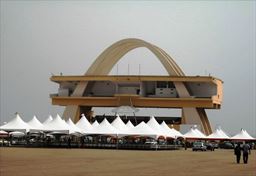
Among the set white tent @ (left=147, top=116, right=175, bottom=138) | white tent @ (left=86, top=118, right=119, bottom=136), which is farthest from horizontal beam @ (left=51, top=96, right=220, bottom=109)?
white tent @ (left=86, top=118, right=119, bottom=136)

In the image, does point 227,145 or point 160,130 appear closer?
point 160,130

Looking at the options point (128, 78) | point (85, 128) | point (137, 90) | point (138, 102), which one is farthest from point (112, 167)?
point (137, 90)

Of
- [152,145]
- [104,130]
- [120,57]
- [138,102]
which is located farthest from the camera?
[120,57]

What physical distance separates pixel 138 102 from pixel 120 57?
995cm

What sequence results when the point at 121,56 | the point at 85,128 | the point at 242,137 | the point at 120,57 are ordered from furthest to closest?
the point at 121,56 → the point at 120,57 → the point at 242,137 → the point at 85,128

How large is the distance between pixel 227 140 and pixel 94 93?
28.8 metres

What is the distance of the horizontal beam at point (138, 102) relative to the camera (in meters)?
84.2

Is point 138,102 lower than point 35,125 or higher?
higher

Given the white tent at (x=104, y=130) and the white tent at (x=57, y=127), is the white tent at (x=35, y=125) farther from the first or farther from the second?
the white tent at (x=104, y=130)

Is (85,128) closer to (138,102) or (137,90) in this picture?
(138,102)

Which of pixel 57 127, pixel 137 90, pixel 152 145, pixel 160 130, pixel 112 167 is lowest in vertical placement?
pixel 112 167

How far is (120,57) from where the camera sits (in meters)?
91.8

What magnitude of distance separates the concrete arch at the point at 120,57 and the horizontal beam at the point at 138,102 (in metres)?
0.89

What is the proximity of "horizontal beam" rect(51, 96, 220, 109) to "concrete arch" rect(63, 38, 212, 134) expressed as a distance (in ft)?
2.92
